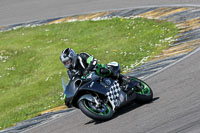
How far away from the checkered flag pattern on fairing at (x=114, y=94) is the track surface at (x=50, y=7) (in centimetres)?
1000

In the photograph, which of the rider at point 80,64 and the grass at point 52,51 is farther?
the grass at point 52,51

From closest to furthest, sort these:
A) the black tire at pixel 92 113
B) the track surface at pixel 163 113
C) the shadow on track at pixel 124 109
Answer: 1. the track surface at pixel 163 113
2. the black tire at pixel 92 113
3. the shadow on track at pixel 124 109

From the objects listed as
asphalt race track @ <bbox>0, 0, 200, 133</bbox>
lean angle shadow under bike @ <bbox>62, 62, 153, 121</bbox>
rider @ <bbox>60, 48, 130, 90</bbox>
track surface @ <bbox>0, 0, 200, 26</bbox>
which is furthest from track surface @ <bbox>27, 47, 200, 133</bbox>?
track surface @ <bbox>0, 0, 200, 26</bbox>

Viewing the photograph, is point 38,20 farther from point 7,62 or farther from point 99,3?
point 7,62

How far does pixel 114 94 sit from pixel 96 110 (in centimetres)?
55

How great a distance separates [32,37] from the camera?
1878 centimetres

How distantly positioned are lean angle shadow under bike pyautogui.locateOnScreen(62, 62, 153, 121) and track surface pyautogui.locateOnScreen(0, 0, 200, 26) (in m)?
10.0

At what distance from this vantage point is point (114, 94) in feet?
28.3

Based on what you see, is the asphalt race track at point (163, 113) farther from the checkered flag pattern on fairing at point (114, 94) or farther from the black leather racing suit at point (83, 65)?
the black leather racing suit at point (83, 65)

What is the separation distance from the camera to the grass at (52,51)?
12.8 m

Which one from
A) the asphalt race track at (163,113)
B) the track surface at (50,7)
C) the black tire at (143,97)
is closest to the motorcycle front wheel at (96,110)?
the asphalt race track at (163,113)

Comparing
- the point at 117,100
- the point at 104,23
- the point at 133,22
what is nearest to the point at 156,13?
the point at 133,22

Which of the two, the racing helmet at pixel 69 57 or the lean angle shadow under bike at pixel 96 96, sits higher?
the racing helmet at pixel 69 57

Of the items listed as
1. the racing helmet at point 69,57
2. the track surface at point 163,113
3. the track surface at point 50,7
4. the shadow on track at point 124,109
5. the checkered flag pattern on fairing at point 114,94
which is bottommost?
the shadow on track at point 124,109
